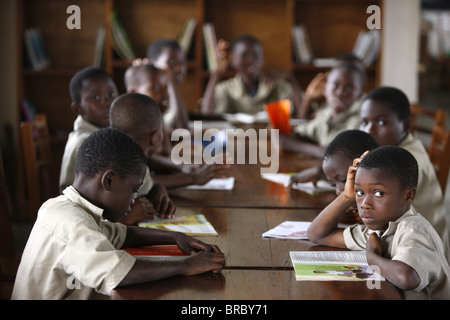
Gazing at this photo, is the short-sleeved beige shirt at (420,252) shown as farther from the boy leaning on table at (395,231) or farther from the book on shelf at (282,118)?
the book on shelf at (282,118)

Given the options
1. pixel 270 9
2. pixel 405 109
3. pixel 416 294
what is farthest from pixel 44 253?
pixel 270 9

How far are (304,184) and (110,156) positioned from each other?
1.19 meters

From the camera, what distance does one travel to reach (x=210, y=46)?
5043mm

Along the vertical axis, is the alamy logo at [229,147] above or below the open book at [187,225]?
above

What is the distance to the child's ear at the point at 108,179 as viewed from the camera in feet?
4.97

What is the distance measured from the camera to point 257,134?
11.8 feet

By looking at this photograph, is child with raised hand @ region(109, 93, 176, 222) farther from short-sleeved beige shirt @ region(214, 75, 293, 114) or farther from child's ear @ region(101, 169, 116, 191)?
short-sleeved beige shirt @ region(214, 75, 293, 114)

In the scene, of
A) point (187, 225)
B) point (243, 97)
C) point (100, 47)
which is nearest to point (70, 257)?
point (187, 225)

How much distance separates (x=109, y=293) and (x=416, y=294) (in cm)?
71

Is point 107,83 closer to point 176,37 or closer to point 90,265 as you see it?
point 90,265

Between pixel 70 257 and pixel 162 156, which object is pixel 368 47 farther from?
pixel 70 257

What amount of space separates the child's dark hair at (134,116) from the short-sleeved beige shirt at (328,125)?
138 centimetres

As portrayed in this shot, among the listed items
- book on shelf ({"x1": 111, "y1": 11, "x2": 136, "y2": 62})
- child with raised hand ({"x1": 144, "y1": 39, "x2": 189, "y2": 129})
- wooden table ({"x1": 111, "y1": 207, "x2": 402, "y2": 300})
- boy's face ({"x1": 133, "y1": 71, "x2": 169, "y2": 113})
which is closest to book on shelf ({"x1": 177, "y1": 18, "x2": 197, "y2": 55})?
book on shelf ({"x1": 111, "y1": 11, "x2": 136, "y2": 62})

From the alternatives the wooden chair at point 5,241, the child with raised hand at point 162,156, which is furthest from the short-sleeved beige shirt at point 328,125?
the wooden chair at point 5,241
